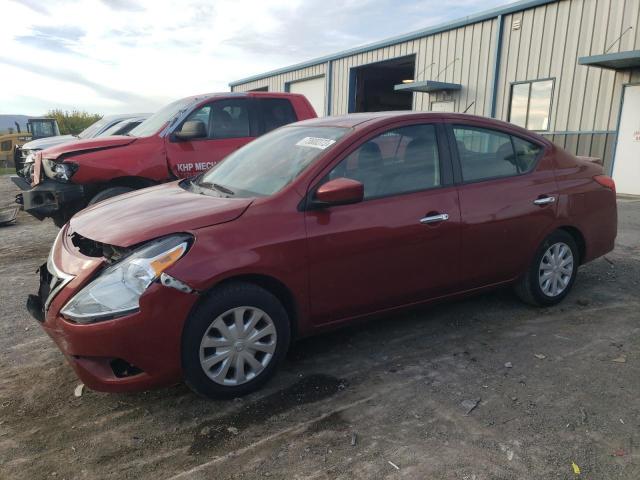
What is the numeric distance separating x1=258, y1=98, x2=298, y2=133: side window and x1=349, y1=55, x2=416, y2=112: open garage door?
1077 cm

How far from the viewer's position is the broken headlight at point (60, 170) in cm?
591

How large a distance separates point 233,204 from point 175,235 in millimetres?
436

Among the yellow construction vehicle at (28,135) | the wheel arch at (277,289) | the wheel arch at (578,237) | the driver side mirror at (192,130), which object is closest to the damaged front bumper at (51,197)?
the driver side mirror at (192,130)

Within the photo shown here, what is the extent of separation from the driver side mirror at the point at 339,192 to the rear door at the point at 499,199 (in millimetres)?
1002

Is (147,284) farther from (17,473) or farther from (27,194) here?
(27,194)

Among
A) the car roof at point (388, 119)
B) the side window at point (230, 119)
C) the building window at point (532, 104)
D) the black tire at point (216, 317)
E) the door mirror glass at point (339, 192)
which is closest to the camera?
the black tire at point (216, 317)

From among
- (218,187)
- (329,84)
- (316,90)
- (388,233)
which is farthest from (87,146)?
(316,90)

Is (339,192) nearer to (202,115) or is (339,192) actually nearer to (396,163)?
(396,163)

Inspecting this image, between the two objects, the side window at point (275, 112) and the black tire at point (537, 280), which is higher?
the side window at point (275, 112)

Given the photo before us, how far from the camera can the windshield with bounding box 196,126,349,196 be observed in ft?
10.7

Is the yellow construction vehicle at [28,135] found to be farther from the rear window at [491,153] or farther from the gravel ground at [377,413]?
the rear window at [491,153]

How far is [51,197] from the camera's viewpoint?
19.4ft

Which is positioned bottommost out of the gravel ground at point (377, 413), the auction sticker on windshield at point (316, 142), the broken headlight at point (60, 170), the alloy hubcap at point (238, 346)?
the gravel ground at point (377, 413)

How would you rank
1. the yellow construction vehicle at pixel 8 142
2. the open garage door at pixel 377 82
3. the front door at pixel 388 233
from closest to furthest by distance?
1. the front door at pixel 388 233
2. the open garage door at pixel 377 82
3. the yellow construction vehicle at pixel 8 142
